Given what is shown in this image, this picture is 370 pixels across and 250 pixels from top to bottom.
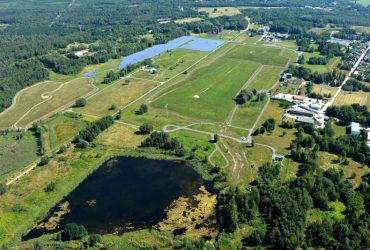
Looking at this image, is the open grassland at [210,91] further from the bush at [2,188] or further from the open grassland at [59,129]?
the bush at [2,188]

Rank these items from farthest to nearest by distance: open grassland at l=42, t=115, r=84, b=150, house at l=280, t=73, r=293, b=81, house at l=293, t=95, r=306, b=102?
1. house at l=280, t=73, r=293, b=81
2. house at l=293, t=95, r=306, b=102
3. open grassland at l=42, t=115, r=84, b=150

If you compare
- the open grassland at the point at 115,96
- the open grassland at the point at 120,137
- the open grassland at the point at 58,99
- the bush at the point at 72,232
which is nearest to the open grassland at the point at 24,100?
the open grassland at the point at 58,99

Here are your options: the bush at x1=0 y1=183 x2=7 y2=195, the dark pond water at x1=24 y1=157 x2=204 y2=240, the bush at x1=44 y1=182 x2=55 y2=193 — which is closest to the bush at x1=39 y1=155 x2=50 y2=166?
the bush at x1=44 y1=182 x2=55 y2=193

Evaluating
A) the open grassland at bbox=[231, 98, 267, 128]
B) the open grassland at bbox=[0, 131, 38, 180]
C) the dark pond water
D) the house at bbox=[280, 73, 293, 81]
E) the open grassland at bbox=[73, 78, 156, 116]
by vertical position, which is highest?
the house at bbox=[280, 73, 293, 81]

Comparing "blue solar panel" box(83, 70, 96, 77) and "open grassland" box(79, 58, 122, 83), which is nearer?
"open grassland" box(79, 58, 122, 83)

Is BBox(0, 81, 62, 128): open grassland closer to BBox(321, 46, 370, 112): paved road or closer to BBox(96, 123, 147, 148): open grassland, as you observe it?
BBox(96, 123, 147, 148): open grassland

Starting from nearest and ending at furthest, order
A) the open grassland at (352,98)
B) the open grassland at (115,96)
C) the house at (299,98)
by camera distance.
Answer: the open grassland at (115,96) < the house at (299,98) < the open grassland at (352,98)

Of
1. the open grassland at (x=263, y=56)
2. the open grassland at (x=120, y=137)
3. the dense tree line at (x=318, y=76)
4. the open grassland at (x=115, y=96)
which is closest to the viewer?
the open grassland at (x=120, y=137)

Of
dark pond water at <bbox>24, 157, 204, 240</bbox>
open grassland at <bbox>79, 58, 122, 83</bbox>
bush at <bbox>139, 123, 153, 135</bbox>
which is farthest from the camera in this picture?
open grassland at <bbox>79, 58, 122, 83</bbox>

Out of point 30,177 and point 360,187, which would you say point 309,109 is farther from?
point 30,177
